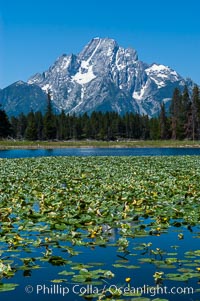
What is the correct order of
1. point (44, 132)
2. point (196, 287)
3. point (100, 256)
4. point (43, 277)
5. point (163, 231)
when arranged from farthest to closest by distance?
point (44, 132) < point (163, 231) < point (100, 256) < point (43, 277) < point (196, 287)

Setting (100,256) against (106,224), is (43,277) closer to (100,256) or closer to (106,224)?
(100,256)

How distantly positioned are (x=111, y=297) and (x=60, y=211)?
7.54 m

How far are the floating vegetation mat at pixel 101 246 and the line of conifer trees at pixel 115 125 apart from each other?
101 metres

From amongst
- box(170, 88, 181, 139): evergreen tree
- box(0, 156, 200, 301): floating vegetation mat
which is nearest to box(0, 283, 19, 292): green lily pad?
box(0, 156, 200, 301): floating vegetation mat

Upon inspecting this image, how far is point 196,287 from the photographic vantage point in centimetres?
815

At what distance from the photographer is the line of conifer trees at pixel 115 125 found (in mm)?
118550

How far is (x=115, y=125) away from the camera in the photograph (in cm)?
16025

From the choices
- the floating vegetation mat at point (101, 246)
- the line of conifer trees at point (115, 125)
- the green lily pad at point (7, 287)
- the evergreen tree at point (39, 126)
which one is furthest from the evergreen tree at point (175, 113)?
the green lily pad at point (7, 287)

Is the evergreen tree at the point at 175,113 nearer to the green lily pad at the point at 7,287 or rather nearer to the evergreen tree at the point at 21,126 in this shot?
the evergreen tree at the point at 21,126

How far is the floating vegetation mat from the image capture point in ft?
27.0

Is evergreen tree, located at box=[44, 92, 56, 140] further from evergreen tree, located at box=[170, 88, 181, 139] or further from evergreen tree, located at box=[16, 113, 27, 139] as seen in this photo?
evergreen tree, located at box=[170, 88, 181, 139]

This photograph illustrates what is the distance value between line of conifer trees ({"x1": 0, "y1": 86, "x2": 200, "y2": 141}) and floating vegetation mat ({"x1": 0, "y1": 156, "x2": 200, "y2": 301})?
10070 centimetres

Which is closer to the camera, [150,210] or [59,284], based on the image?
[59,284]

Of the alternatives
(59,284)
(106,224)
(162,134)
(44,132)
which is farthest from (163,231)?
(44,132)
